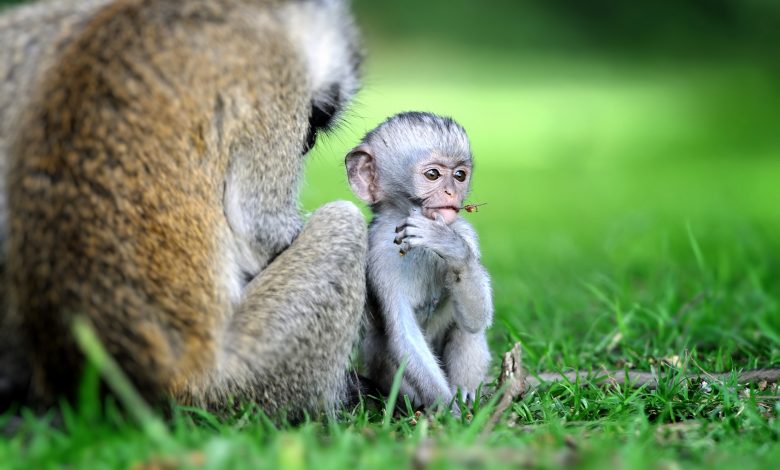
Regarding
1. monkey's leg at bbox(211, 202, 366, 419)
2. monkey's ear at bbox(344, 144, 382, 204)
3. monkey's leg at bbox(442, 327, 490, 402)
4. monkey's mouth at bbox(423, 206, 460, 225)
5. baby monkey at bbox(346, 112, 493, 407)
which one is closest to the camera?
monkey's leg at bbox(211, 202, 366, 419)

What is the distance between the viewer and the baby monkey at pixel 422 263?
482 centimetres

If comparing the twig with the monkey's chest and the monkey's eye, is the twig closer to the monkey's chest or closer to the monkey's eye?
the monkey's chest

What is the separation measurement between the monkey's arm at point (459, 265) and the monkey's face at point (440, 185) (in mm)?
78

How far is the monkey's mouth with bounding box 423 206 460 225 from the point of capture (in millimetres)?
5012

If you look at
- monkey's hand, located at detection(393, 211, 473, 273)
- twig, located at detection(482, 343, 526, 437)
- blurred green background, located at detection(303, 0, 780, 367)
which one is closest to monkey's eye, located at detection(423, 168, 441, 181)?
monkey's hand, located at detection(393, 211, 473, 273)

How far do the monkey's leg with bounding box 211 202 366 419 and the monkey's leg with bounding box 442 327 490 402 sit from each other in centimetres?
76

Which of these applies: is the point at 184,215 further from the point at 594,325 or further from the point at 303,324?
the point at 594,325

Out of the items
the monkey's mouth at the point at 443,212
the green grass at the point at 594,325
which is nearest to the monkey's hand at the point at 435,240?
the monkey's mouth at the point at 443,212

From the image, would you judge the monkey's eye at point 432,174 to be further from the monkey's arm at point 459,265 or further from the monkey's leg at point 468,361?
the monkey's leg at point 468,361

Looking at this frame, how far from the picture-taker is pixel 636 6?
33750 millimetres

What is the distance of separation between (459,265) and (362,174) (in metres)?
0.85

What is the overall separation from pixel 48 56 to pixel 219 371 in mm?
1522

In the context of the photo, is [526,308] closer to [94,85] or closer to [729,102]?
[94,85]

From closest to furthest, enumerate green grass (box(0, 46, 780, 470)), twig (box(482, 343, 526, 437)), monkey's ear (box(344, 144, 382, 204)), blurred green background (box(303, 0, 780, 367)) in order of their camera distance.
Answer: green grass (box(0, 46, 780, 470)), twig (box(482, 343, 526, 437)), monkey's ear (box(344, 144, 382, 204)), blurred green background (box(303, 0, 780, 367))
